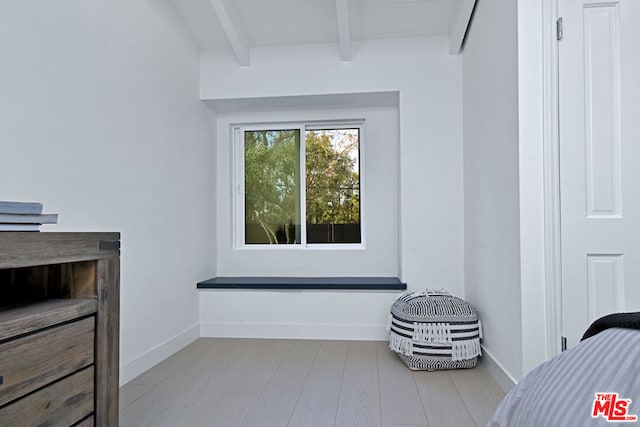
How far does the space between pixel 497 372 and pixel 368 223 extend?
158 cm

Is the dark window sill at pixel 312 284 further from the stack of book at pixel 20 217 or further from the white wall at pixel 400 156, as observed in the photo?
the stack of book at pixel 20 217

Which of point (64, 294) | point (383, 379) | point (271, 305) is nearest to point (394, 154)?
point (271, 305)

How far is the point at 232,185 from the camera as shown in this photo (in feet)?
12.0

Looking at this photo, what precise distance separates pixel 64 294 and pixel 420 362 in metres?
1.92

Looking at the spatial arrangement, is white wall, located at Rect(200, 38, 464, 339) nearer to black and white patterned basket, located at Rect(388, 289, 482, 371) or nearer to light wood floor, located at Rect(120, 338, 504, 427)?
light wood floor, located at Rect(120, 338, 504, 427)

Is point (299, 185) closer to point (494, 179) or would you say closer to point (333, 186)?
point (333, 186)

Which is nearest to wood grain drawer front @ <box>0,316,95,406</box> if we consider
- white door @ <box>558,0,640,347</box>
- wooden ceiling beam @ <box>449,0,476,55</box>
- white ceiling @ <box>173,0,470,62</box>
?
white door @ <box>558,0,640,347</box>

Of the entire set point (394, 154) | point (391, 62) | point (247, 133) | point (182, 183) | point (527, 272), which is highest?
point (391, 62)

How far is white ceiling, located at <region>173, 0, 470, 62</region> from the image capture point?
2.85m

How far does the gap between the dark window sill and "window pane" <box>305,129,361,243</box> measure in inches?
17.4

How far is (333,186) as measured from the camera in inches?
142

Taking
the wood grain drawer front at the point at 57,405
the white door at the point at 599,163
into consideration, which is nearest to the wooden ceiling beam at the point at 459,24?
the white door at the point at 599,163

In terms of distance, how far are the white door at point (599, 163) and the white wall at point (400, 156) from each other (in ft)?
4.05

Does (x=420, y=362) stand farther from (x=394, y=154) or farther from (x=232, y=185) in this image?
(x=232, y=185)
